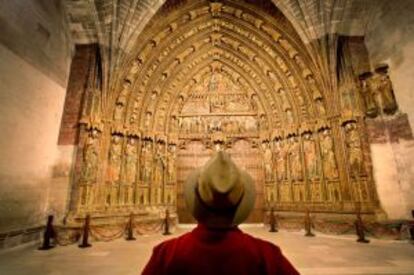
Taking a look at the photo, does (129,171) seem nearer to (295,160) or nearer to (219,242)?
(295,160)

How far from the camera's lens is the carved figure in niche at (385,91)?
23.0ft

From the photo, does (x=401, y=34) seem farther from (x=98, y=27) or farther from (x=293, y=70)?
(x=98, y=27)

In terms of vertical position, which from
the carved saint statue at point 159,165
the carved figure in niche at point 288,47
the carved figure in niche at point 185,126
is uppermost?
the carved figure in niche at point 288,47

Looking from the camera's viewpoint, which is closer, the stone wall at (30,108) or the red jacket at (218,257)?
the red jacket at (218,257)

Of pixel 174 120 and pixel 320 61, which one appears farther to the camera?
pixel 174 120

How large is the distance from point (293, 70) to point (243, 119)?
294 centimetres

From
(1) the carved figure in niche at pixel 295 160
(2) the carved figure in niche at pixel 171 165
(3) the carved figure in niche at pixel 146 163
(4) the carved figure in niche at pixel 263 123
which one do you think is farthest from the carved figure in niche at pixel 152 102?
(1) the carved figure in niche at pixel 295 160

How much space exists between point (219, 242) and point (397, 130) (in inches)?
322

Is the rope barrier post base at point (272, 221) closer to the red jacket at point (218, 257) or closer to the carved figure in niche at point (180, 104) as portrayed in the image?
the carved figure in niche at point (180, 104)

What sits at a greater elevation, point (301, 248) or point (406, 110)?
point (406, 110)

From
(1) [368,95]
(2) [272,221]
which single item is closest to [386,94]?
(1) [368,95]

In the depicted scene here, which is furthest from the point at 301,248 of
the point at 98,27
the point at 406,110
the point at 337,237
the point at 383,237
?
the point at 98,27

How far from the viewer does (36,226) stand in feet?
20.7

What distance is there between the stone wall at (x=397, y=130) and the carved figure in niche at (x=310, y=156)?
1.81 meters
